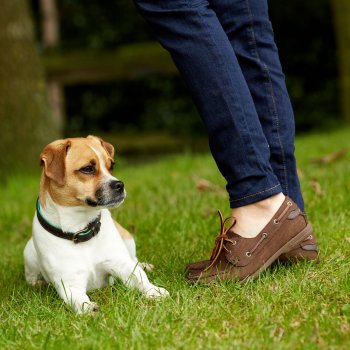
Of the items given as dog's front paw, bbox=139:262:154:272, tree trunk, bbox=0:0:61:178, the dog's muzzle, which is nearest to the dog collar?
the dog's muzzle

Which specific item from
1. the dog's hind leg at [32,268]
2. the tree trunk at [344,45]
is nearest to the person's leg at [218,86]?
the dog's hind leg at [32,268]

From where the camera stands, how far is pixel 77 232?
10.4 ft

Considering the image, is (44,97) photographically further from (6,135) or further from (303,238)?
(303,238)

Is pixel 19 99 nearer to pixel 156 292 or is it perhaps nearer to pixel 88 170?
pixel 88 170

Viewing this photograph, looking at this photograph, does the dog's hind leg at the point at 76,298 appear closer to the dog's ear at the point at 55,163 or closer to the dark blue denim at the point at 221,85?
the dog's ear at the point at 55,163

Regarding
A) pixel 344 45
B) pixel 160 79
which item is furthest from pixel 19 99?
pixel 344 45

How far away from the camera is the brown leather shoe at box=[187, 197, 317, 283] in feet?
9.87

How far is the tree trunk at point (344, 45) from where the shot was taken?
1018 cm

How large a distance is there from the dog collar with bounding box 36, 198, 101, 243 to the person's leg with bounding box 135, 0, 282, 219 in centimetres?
69

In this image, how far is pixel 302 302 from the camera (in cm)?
269

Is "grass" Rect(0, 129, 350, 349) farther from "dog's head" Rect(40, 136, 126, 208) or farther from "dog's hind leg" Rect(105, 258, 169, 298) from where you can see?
"dog's head" Rect(40, 136, 126, 208)

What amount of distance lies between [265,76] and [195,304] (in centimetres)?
112

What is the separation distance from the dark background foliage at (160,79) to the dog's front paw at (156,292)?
28.8 ft

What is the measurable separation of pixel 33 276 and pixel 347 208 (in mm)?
1858
